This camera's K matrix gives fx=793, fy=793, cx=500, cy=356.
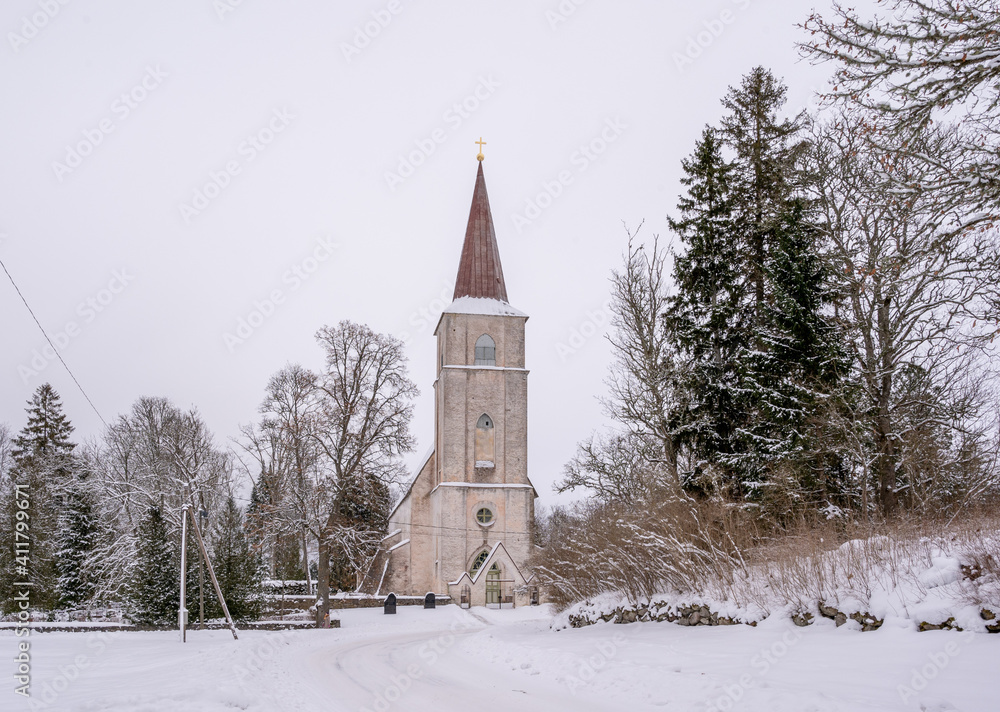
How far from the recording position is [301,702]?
9.84m

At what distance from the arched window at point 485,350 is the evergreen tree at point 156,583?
22.4 meters

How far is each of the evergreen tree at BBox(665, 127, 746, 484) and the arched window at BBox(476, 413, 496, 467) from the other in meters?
21.4

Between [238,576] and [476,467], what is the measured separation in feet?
58.1

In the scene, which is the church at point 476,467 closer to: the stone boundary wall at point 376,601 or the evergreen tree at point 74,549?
the stone boundary wall at point 376,601

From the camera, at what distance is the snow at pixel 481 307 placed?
4438 cm

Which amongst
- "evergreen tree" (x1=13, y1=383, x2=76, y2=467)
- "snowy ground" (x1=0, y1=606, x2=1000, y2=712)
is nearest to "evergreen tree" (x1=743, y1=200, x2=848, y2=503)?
"snowy ground" (x1=0, y1=606, x2=1000, y2=712)

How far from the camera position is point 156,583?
78.7ft

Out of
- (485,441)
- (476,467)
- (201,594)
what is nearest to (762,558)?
(201,594)

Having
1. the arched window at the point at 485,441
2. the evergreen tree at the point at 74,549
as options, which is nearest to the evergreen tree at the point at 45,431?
the evergreen tree at the point at 74,549

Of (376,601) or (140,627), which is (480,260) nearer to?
(376,601)

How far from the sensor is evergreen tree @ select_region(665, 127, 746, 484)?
21.5 metres

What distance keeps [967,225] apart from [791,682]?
15.4ft

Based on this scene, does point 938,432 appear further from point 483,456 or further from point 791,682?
point 483,456

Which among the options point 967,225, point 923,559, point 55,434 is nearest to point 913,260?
point 967,225
